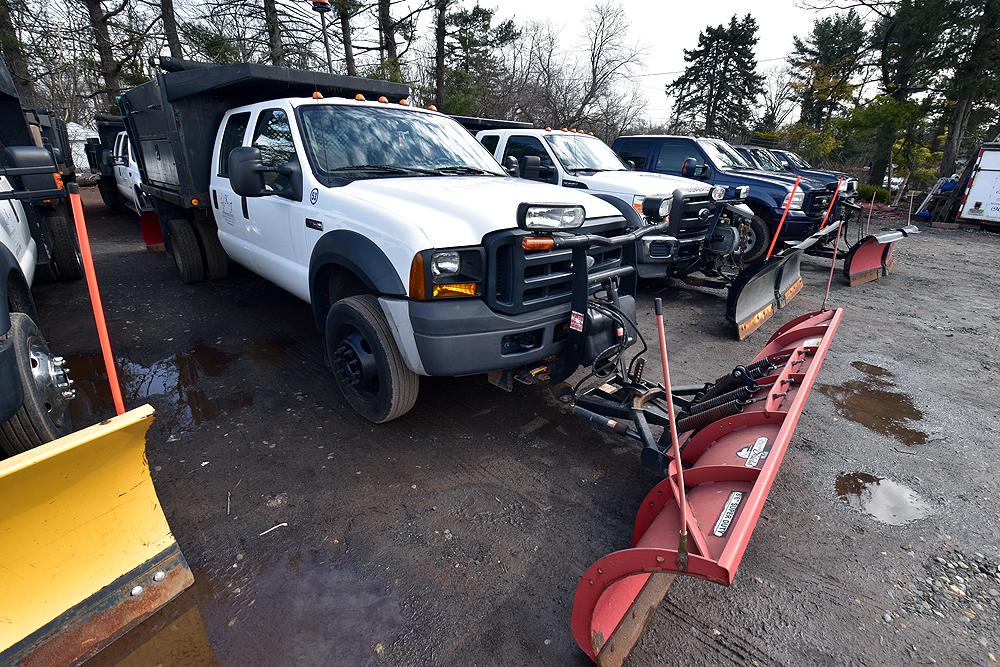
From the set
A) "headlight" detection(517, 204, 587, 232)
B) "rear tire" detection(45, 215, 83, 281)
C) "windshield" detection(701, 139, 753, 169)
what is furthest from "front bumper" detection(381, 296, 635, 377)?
"windshield" detection(701, 139, 753, 169)

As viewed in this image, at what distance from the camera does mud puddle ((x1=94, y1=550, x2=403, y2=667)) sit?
6.63ft

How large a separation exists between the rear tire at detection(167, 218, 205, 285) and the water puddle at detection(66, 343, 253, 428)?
6.86ft

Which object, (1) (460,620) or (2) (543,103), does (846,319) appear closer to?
(1) (460,620)

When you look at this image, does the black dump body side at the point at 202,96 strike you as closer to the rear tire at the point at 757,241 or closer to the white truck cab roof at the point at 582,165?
the white truck cab roof at the point at 582,165

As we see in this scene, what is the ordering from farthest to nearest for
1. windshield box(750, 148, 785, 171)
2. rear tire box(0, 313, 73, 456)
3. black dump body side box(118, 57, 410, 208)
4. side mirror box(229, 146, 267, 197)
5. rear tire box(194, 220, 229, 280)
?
windshield box(750, 148, 785, 171), rear tire box(194, 220, 229, 280), black dump body side box(118, 57, 410, 208), side mirror box(229, 146, 267, 197), rear tire box(0, 313, 73, 456)

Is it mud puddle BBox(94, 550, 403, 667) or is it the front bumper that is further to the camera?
the front bumper

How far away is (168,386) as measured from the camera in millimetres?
4219

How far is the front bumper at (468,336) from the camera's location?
2832mm

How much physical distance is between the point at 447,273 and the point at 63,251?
679cm

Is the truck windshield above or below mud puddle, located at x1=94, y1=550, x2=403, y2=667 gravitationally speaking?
above

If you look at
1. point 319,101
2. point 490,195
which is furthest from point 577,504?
point 319,101

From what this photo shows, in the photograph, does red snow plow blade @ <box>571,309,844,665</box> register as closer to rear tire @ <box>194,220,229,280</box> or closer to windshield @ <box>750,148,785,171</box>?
rear tire @ <box>194,220,229,280</box>

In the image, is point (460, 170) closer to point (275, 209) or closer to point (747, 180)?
point (275, 209)

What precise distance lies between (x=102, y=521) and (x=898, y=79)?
29506 millimetres
